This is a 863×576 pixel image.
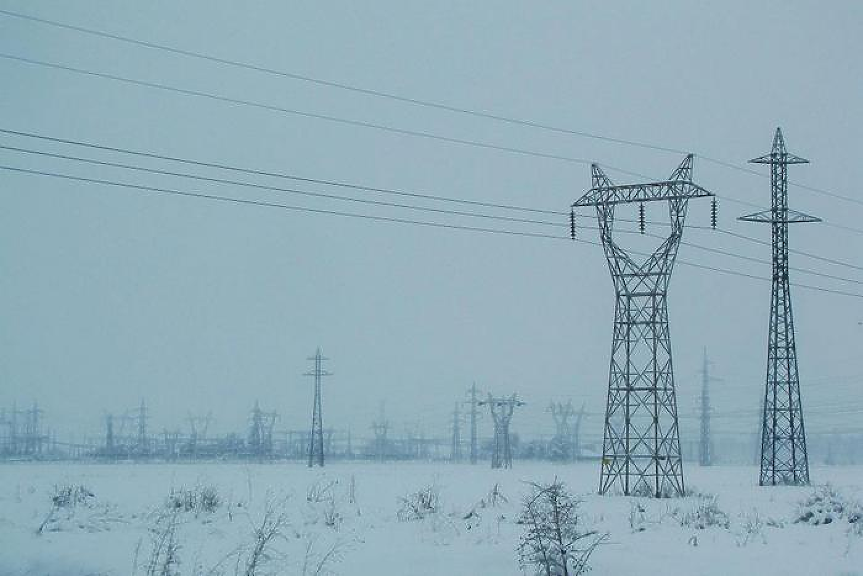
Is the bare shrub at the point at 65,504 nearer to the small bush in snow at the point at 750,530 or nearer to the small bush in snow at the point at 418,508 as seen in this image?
the small bush in snow at the point at 418,508

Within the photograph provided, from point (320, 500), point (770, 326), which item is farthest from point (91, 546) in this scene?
point (770, 326)

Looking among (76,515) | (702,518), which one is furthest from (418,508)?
(76,515)

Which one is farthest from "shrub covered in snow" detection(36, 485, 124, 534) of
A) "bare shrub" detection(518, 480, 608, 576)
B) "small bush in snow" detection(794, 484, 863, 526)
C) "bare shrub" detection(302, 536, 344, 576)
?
"small bush in snow" detection(794, 484, 863, 526)

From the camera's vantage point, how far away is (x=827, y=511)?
25.3 m

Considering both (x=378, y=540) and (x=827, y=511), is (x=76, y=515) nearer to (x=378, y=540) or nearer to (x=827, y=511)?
(x=378, y=540)

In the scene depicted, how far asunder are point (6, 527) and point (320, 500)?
340 inches

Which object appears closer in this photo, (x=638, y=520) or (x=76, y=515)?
(x=76, y=515)

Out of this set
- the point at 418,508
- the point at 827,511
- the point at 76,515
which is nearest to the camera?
the point at 76,515

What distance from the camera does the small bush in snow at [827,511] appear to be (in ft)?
77.0

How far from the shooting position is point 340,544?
1827cm

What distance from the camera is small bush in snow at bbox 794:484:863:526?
2347 centimetres

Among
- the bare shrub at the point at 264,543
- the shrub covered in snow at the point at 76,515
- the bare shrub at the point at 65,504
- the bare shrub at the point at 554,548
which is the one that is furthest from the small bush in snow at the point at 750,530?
the bare shrub at the point at 65,504

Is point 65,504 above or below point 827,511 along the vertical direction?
above

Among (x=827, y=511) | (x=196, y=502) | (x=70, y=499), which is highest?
(x=196, y=502)
